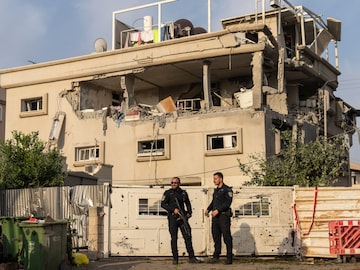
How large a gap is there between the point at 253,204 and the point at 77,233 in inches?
181

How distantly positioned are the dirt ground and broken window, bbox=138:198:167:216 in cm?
107

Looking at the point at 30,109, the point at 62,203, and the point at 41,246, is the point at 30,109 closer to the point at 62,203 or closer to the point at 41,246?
the point at 62,203

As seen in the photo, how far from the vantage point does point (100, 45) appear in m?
31.0

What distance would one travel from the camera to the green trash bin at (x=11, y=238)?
10969 millimetres

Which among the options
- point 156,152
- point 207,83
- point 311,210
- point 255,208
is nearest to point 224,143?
point 207,83

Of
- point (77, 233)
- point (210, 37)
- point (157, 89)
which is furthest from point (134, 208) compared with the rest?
point (157, 89)

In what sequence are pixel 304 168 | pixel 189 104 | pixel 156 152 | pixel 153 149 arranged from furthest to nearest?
pixel 189 104 → pixel 153 149 → pixel 156 152 → pixel 304 168

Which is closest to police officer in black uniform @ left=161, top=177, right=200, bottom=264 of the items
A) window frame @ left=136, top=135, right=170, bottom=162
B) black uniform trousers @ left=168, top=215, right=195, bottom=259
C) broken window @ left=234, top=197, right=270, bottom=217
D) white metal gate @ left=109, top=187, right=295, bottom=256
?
black uniform trousers @ left=168, top=215, right=195, bottom=259

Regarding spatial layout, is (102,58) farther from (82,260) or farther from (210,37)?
(82,260)

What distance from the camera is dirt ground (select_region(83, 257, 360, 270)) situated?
11680 millimetres

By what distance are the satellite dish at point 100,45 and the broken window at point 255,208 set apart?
1881 centimetres

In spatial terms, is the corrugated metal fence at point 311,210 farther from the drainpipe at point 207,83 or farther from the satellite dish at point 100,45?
the satellite dish at point 100,45

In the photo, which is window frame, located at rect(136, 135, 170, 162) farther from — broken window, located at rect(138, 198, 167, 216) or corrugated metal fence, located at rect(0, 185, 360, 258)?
broken window, located at rect(138, 198, 167, 216)

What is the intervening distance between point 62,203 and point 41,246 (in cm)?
614
